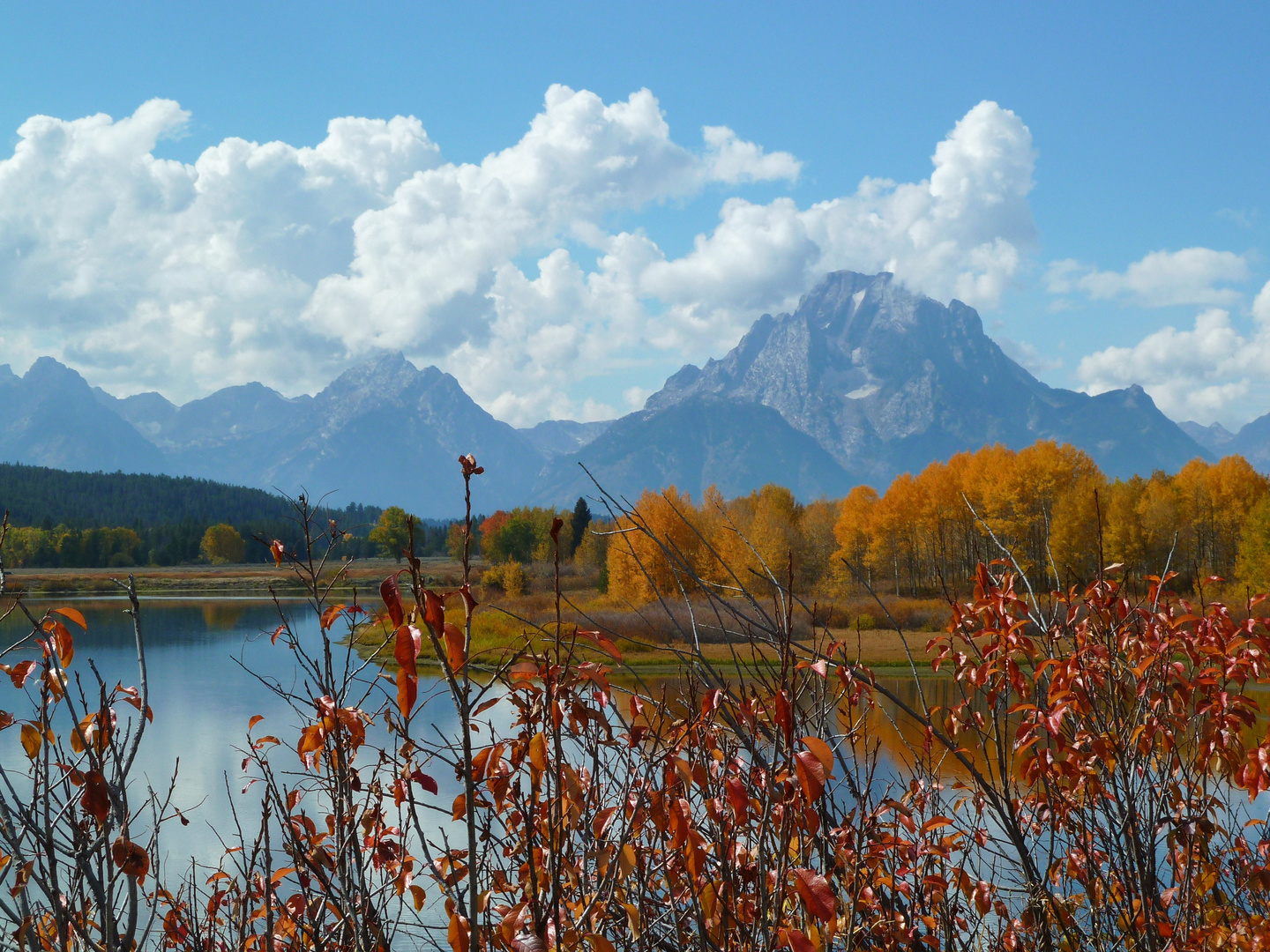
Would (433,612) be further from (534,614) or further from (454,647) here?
(534,614)

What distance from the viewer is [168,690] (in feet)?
70.2

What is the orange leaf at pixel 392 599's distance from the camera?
1.18 meters

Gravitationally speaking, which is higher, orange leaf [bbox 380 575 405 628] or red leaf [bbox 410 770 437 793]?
orange leaf [bbox 380 575 405 628]

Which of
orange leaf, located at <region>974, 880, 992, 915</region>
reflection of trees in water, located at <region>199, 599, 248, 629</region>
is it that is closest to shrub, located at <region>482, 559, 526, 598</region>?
reflection of trees in water, located at <region>199, 599, 248, 629</region>

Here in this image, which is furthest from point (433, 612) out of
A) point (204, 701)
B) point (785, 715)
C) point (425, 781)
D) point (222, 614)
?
point (222, 614)

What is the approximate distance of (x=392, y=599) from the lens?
1191 mm

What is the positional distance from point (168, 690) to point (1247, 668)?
2370cm

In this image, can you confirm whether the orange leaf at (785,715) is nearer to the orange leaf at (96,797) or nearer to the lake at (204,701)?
the lake at (204,701)

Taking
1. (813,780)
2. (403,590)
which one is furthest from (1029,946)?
(403,590)

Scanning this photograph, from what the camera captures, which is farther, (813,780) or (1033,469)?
(1033,469)

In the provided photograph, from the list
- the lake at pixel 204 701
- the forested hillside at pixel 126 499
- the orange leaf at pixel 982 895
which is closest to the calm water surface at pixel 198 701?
the lake at pixel 204 701

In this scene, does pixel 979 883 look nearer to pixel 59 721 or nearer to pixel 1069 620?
pixel 1069 620

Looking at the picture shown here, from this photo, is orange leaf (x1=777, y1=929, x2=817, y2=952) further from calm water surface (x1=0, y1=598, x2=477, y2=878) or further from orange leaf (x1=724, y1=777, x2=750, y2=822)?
calm water surface (x1=0, y1=598, x2=477, y2=878)

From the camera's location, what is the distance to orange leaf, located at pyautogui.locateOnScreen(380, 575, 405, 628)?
1.18 metres
